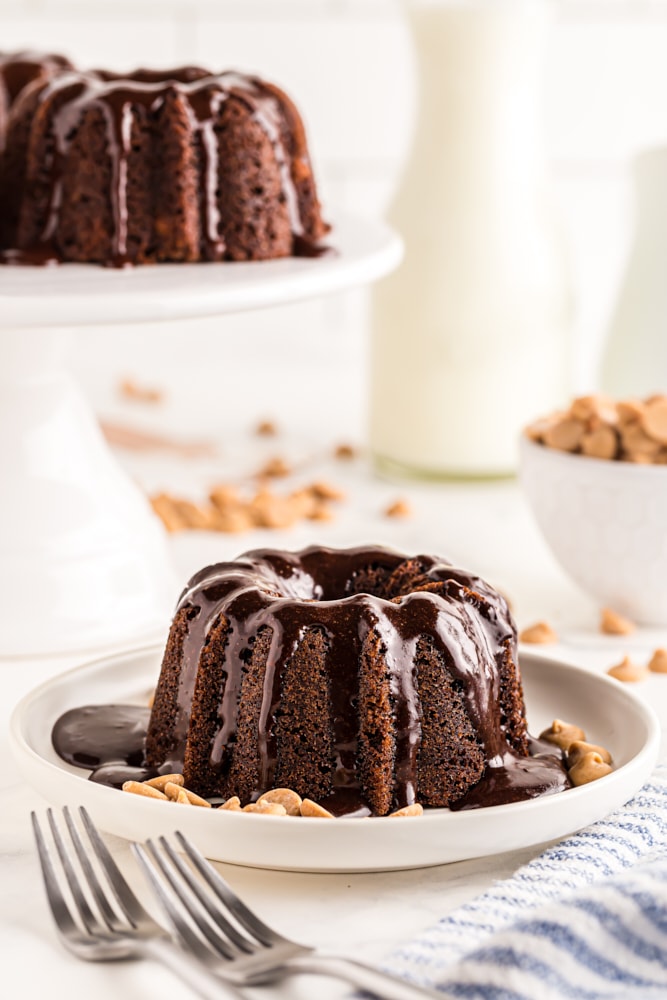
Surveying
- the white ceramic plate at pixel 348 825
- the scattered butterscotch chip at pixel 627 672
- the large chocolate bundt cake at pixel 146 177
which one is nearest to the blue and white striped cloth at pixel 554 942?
the white ceramic plate at pixel 348 825

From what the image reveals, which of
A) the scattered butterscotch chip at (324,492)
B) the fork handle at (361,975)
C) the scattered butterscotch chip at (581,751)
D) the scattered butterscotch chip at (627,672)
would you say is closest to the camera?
the fork handle at (361,975)

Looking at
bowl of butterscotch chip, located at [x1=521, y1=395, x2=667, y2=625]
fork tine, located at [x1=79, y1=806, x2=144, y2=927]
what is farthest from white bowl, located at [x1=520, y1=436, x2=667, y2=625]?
fork tine, located at [x1=79, y1=806, x2=144, y2=927]

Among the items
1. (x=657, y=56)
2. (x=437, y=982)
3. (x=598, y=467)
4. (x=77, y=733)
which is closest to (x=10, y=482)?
(x=77, y=733)

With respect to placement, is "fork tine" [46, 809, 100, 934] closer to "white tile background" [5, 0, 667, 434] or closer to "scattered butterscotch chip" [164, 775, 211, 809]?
"scattered butterscotch chip" [164, 775, 211, 809]

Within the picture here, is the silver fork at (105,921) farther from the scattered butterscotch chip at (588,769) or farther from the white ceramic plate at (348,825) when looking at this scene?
the scattered butterscotch chip at (588,769)

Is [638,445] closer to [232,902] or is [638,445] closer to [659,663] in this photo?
[659,663]

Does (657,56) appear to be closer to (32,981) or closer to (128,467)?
(128,467)
